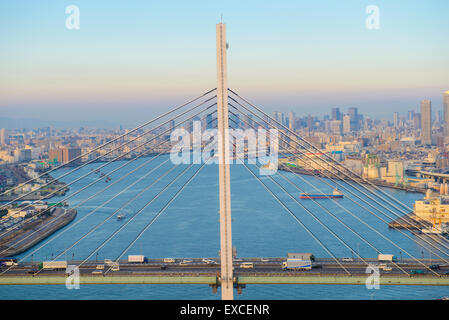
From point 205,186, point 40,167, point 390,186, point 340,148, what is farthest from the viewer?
point 340,148

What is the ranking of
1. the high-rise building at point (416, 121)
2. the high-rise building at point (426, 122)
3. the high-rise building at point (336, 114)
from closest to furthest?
the high-rise building at point (426, 122)
the high-rise building at point (416, 121)
the high-rise building at point (336, 114)

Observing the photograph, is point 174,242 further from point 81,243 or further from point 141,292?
point 141,292

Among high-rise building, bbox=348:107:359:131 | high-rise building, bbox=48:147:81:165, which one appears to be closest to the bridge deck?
high-rise building, bbox=48:147:81:165

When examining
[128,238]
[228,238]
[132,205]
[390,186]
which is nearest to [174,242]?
[128,238]

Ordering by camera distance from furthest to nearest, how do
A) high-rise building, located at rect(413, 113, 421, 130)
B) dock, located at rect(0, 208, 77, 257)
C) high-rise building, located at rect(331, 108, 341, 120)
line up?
high-rise building, located at rect(331, 108, 341, 120) → high-rise building, located at rect(413, 113, 421, 130) → dock, located at rect(0, 208, 77, 257)

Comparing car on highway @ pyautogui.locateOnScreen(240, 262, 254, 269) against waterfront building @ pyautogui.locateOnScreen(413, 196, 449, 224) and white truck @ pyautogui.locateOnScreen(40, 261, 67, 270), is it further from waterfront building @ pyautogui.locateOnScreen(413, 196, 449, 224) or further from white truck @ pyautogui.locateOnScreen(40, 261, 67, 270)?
waterfront building @ pyautogui.locateOnScreen(413, 196, 449, 224)

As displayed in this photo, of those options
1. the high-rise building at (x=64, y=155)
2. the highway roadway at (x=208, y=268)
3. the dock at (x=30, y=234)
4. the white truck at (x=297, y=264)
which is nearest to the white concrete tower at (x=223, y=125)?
the highway roadway at (x=208, y=268)

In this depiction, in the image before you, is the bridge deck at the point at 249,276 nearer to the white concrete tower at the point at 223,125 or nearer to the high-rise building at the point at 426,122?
the white concrete tower at the point at 223,125

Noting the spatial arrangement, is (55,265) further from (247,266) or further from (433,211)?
(433,211)

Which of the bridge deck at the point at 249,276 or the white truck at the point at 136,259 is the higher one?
the bridge deck at the point at 249,276
